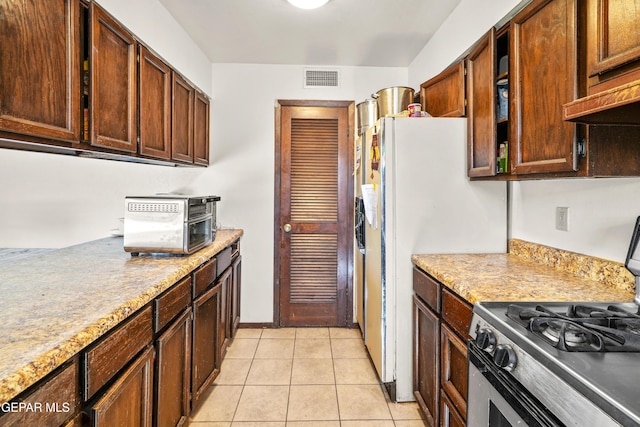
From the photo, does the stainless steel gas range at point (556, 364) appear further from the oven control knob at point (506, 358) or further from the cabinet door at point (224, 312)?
the cabinet door at point (224, 312)

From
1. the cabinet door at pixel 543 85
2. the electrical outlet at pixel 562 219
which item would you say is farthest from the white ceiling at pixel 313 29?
the electrical outlet at pixel 562 219

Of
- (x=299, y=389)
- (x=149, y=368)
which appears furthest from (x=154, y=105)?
(x=299, y=389)

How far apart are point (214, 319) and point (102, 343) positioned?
4.05ft

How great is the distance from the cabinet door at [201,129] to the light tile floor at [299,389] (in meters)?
1.62

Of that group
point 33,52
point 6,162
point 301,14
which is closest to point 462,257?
point 301,14

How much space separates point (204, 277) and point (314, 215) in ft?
4.85

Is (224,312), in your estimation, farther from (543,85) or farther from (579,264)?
(543,85)

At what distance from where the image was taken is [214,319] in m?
2.23

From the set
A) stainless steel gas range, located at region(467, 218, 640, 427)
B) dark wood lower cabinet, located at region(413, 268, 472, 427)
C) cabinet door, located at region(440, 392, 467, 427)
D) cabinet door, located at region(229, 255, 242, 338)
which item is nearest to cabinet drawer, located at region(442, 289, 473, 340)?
dark wood lower cabinet, located at region(413, 268, 472, 427)

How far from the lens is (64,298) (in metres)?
1.18

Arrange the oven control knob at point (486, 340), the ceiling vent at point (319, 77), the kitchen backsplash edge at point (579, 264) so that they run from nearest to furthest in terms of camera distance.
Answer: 1. the oven control knob at point (486, 340)
2. the kitchen backsplash edge at point (579, 264)
3. the ceiling vent at point (319, 77)

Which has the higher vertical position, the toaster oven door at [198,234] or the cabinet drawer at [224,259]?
the toaster oven door at [198,234]

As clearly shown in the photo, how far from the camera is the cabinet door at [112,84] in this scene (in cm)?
155

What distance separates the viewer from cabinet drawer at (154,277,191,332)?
1.44m
